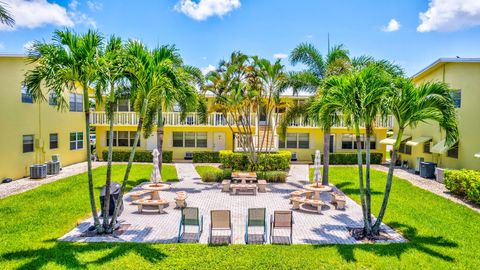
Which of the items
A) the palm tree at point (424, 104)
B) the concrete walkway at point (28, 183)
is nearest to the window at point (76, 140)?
the concrete walkway at point (28, 183)

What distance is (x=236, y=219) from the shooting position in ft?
41.0

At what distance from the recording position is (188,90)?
11.3 metres

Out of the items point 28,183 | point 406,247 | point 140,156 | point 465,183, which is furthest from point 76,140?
point 465,183

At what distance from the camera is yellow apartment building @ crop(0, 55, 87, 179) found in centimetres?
1889

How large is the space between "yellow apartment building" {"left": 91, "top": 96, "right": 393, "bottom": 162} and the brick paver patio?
10.7 metres

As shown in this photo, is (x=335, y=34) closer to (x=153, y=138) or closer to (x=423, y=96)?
(x=423, y=96)

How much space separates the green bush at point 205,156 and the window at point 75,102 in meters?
10.5

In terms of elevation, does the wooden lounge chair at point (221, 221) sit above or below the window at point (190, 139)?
below

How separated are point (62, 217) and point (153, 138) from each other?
1810 cm

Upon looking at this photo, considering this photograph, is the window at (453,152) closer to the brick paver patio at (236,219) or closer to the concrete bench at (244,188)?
the brick paver patio at (236,219)

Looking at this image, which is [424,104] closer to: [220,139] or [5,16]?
[5,16]

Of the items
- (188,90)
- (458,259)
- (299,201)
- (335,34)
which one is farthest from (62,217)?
A: (335,34)

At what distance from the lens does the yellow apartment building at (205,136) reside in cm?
2861

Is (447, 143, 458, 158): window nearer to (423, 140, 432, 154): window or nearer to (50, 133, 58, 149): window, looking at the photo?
(423, 140, 432, 154): window
